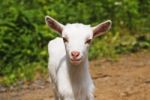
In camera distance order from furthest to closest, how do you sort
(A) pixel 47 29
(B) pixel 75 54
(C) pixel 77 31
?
(A) pixel 47 29
(C) pixel 77 31
(B) pixel 75 54

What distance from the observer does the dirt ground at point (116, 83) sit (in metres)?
8.02

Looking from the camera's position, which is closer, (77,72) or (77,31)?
(77,31)

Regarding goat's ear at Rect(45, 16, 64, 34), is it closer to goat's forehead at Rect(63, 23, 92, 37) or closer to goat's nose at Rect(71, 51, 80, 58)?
goat's forehead at Rect(63, 23, 92, 37)

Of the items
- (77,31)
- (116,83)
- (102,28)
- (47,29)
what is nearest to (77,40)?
(77,31)

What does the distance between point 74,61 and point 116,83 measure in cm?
346

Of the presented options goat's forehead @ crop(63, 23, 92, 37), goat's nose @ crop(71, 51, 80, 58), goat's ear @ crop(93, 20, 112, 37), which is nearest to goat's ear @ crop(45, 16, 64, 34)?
goat's forehead @ crop(63, 23, 92, 37)

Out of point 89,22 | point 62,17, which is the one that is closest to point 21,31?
point 62,17

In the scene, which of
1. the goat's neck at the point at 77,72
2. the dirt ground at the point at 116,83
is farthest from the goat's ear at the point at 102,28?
the dirt ground at the point at 116,83

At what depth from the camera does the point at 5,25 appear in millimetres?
10203

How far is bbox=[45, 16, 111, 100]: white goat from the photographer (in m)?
5.29

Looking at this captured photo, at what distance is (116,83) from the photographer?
8648 mm

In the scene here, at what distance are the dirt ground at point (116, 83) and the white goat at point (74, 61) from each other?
2.09 m

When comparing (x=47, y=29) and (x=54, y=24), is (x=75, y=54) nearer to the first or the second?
(x=54, y=24)

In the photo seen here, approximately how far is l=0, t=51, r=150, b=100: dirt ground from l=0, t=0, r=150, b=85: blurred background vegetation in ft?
1.57
